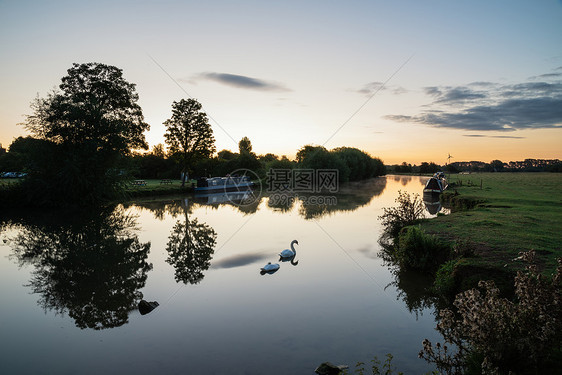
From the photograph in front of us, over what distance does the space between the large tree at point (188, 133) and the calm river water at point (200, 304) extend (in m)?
30.5

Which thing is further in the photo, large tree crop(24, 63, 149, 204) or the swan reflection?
large tree crop(24, 63, 149, 204)

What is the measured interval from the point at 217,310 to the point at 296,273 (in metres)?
4.10

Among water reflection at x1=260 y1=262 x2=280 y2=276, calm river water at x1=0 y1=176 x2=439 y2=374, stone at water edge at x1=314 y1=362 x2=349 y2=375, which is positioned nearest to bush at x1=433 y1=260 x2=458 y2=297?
calm river water at x1=0 y1=176 x2=439 y2=374

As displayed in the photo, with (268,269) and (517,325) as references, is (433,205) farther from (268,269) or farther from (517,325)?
(517,325)

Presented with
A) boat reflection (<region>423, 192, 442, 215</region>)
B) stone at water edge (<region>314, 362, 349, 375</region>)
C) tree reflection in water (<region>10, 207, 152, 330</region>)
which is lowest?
tree reflection in water (<region>10, 207, 152, 330</region>)

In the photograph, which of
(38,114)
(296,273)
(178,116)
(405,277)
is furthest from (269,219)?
Answer: (178,116)

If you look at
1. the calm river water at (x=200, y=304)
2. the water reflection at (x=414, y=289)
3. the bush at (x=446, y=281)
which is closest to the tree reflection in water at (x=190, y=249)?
the calm river water at (x=200, y=304)

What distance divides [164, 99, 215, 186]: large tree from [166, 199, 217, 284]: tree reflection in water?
28.1 meters

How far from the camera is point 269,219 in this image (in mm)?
24703

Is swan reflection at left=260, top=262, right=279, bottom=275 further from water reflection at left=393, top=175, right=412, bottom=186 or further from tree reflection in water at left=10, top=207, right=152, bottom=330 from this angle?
water reflection at left=393, top=175, right=412, bottom=186

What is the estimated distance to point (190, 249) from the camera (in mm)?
15703

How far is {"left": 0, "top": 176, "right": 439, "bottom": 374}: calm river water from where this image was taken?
6.79 meters

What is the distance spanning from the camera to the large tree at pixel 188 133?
47875 millimetres

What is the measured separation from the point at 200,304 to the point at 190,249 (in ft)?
21.0
